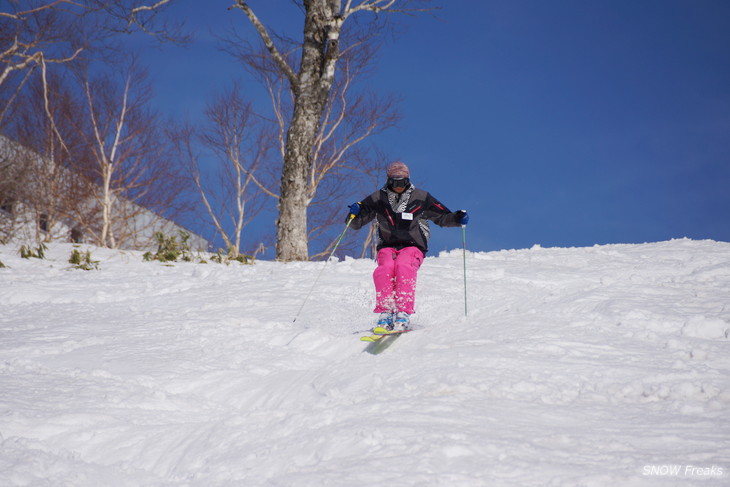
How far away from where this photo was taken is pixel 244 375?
4391mm

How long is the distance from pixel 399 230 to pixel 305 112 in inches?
228

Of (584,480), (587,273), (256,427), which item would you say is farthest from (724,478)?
(587,273)

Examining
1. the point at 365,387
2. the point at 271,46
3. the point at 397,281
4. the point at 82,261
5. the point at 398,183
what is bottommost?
the point at 365,387

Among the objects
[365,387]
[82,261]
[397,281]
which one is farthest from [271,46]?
[365,387]

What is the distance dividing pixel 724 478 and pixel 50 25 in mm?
14565

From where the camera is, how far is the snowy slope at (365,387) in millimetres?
2496

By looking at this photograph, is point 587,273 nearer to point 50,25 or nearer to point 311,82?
point 311,82

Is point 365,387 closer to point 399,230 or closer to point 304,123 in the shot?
point 399,230

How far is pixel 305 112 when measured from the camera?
1105cm

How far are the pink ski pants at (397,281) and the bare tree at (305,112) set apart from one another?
5303 mm

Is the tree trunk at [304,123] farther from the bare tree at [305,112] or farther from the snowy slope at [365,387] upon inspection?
the snowy slope at [365,387]

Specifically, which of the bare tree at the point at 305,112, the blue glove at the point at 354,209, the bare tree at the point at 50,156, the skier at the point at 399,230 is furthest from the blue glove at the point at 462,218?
the bare tree at the point at 50,156

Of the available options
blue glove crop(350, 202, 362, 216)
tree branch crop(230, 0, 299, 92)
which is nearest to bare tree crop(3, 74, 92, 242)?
tree branch crop(230, 0, 299, 92)

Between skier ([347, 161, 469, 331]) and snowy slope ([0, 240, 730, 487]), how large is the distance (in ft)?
1.35
